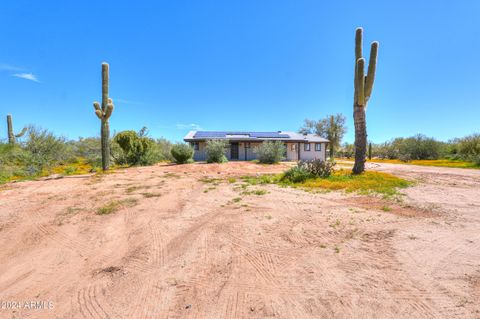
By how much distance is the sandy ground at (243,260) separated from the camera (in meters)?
2.21

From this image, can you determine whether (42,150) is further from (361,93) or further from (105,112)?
(361,93)

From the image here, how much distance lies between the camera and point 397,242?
355cm

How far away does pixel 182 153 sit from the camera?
57.1 feet

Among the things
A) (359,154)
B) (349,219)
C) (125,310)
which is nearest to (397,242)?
(349,219)

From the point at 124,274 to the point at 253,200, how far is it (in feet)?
13.2

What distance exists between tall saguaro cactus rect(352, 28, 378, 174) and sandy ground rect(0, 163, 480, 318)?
15.6 feet

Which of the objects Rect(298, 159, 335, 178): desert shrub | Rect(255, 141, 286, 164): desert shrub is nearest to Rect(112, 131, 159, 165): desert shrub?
Rect(255, 141, 286, 164): desert shrub

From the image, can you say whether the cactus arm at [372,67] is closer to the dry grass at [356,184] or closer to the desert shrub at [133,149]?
the dry grass at [356,184]

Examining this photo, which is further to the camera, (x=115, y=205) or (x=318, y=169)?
(x=318, y=169)

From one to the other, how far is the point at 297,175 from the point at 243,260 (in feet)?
22.9

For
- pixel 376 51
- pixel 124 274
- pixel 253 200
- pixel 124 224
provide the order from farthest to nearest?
1. pixel 376 51
2. pixel 253 200
3. pixel 124 224
4. pixel 124 274

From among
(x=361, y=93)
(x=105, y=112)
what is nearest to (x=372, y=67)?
(x=361, y=93)

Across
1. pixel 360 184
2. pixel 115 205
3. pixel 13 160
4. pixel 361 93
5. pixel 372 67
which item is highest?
pixel 372 67

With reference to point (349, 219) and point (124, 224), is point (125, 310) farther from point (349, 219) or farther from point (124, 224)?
point (349, 219)
